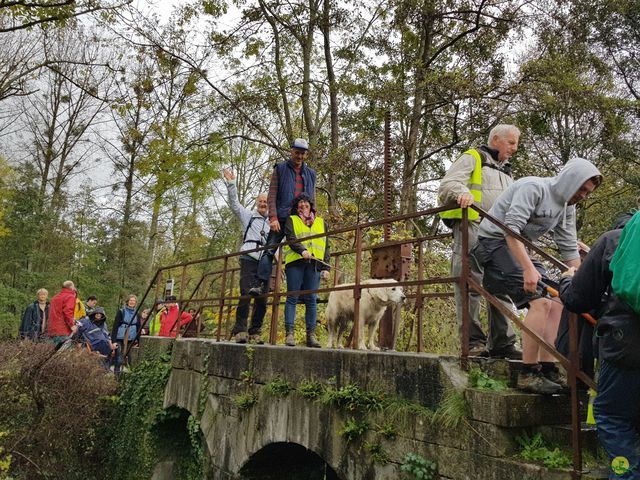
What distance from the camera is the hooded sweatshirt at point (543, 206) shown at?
3777 mm

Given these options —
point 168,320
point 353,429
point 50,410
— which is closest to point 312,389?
point 353,429

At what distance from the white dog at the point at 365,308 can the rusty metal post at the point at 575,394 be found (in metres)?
2.63

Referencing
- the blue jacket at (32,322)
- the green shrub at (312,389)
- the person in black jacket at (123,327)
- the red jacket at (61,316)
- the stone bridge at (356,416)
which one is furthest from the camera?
the person in black jacket at (123,327)

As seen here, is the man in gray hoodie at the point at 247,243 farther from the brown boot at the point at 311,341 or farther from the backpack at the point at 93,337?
the backpack at the point at 93,337

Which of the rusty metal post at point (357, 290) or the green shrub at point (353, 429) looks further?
the rusty metal post at point (357, 290)

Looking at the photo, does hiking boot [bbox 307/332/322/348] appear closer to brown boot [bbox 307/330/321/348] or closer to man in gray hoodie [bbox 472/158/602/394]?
brown boot [bbox 307/330/321/348]

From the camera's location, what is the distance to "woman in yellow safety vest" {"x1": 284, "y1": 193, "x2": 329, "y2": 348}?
20.9 ft

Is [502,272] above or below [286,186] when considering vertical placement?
below

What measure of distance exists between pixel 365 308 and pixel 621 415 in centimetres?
382

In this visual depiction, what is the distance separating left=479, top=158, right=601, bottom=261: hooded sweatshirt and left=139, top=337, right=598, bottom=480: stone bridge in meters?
1.00

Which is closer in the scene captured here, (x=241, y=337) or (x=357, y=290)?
(x=357, y=290)

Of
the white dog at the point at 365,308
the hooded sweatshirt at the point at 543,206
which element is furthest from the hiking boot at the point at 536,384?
the white dog at the point at 365,308

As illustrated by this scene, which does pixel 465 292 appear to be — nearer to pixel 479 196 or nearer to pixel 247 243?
pixel 479 196

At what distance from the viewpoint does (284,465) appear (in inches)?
274
